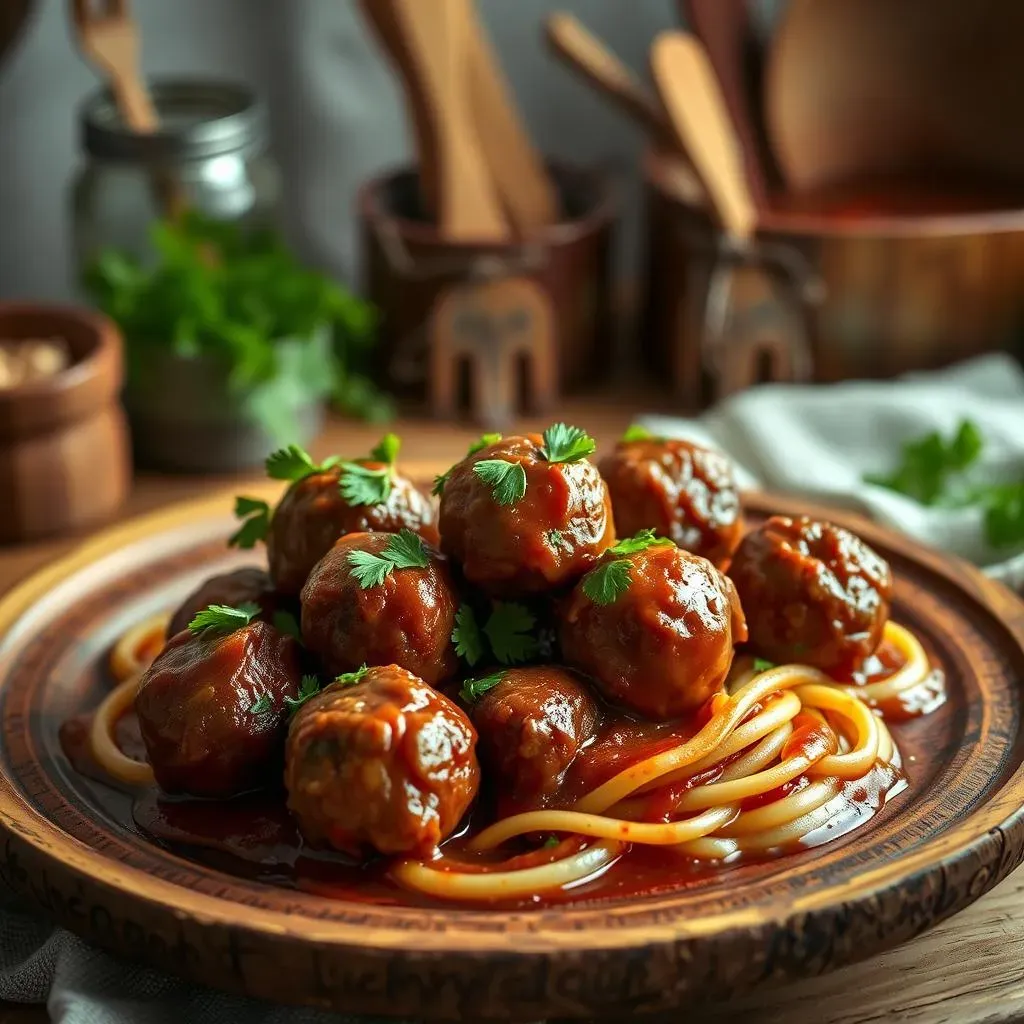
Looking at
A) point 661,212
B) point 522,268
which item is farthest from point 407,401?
point 661,212

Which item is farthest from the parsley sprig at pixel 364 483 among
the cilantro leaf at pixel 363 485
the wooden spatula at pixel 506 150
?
the wooden spatula at pixel 506 150

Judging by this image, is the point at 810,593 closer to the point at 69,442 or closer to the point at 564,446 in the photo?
the point at 564,446

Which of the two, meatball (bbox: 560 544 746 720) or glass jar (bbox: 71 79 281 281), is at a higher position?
glass jar (bbox: 71 79 281 281)

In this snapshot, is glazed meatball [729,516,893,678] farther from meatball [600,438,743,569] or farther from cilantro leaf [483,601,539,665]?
cilantro leaf [483,601,539,665]

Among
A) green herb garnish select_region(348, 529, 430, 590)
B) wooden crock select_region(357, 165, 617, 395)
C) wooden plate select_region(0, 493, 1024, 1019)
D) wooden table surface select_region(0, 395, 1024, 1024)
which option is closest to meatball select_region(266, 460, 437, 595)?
green herb garnish select_region(348, 529, 430, 590)

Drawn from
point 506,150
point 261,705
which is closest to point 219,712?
point 261,705

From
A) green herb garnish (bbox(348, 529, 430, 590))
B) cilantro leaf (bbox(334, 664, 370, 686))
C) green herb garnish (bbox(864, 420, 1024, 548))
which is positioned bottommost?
green herb garnish (bbox(864, 420, 1024, 548))

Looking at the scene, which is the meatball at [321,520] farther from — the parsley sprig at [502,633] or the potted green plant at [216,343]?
the potted green plant at [216,343]
